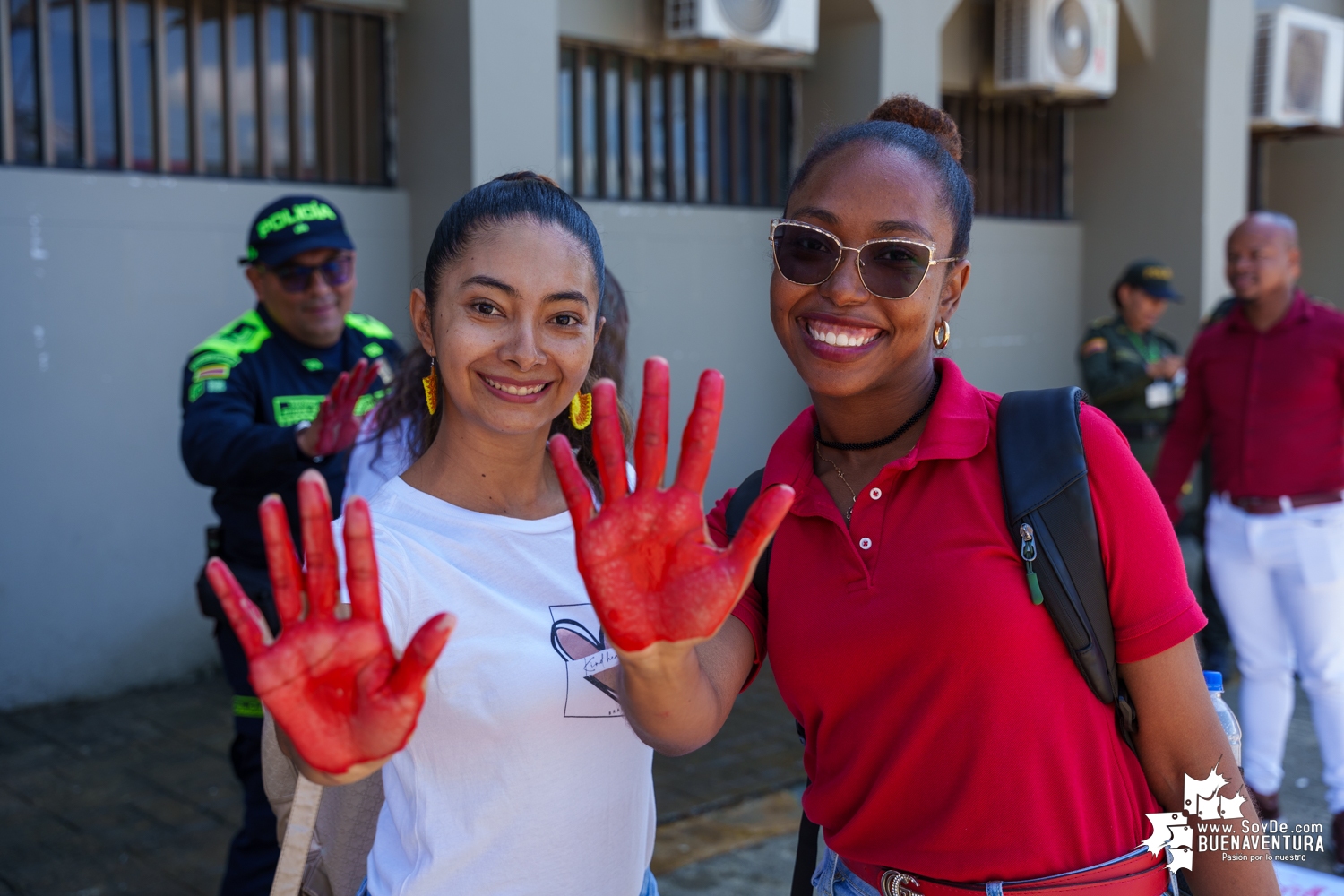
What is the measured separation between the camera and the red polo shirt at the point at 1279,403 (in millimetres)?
4414

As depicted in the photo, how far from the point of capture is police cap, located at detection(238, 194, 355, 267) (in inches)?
A: 143

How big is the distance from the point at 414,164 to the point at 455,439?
4573 mm

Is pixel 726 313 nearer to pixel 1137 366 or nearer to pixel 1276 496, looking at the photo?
pixel 1137 366

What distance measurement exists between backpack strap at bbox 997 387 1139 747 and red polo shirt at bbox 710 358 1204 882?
0.02 metres

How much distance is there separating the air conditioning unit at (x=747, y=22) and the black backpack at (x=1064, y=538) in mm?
5361

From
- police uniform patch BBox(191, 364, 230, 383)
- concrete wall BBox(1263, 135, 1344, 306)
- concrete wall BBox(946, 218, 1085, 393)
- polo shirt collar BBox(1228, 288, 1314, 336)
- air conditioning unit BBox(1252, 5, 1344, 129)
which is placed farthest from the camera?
concrete wall BBox(1263, 135, 1344, 306)

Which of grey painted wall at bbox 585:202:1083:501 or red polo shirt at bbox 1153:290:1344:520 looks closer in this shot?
red polo shirt at bbox 1153:290:1344:520

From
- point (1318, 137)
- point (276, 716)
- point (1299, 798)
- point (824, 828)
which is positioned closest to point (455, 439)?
point (276, 716)

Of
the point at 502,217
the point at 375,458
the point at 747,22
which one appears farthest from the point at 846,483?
the point at 747,22

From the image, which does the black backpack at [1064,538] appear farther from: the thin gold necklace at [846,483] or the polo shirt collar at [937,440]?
the thin gold necklace at [846,483]

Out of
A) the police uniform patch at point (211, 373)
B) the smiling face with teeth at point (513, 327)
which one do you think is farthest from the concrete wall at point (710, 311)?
the smiling face with teeth at point (513, 327)

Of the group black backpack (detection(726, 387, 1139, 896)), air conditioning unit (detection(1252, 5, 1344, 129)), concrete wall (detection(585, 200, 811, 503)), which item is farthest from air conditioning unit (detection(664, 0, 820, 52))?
black backpack (detection(726, 387, 1139, 896))

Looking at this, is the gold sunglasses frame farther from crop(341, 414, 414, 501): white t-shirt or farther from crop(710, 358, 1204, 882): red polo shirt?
crop(341, 414, 414, 501): white t-shirt

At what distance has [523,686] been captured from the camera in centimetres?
177
